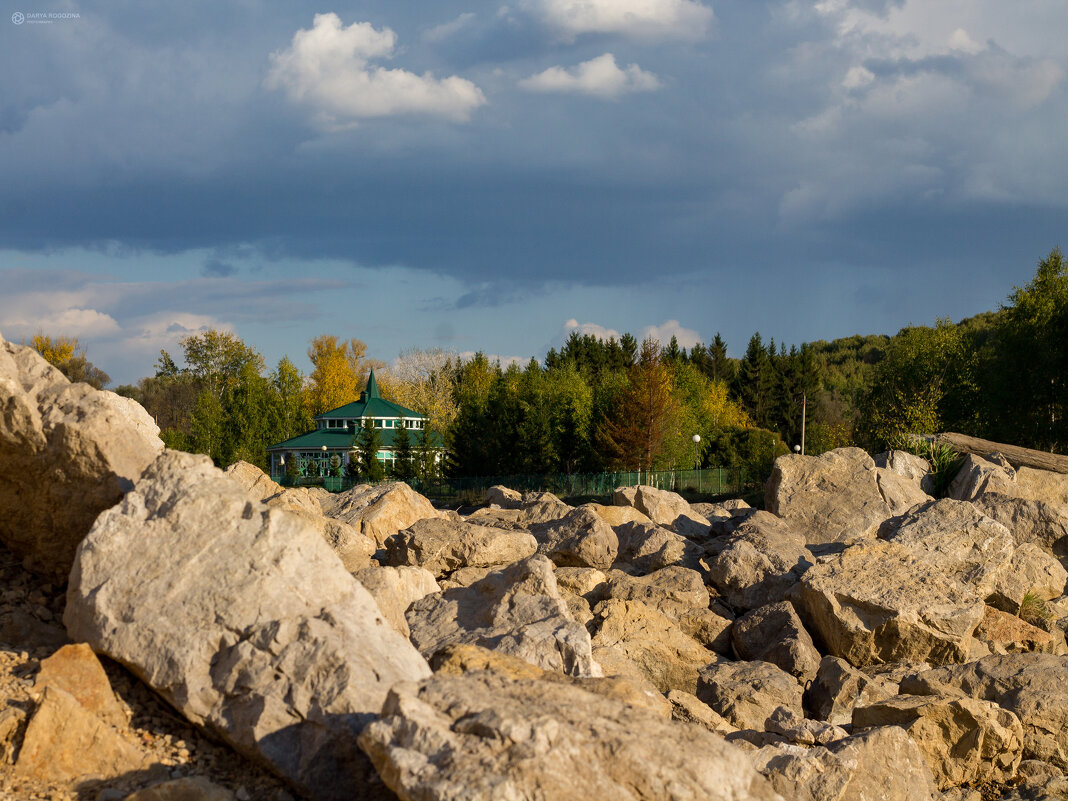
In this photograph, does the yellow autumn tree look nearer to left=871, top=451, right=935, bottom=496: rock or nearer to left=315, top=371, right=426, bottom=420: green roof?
left=315, top=371, right=426, bottom=420: green roof

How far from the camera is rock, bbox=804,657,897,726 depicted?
8.41 metres

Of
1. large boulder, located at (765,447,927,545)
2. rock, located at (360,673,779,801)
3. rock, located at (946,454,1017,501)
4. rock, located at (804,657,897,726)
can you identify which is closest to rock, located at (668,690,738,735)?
rock, located at (804,657,897,726)

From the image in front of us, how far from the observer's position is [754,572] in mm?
11672

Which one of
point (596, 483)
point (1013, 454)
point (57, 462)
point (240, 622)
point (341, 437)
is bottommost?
point (596, 483)

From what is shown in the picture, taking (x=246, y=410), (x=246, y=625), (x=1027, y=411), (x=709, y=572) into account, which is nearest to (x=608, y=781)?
(x=246, y=625)

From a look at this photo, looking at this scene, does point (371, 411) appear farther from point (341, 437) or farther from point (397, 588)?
point (397, 588)

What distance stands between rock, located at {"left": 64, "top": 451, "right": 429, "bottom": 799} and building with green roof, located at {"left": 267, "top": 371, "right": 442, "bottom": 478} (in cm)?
5170

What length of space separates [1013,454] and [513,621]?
18.6m

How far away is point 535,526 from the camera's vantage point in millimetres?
13641

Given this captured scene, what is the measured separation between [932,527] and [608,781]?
10.1 m

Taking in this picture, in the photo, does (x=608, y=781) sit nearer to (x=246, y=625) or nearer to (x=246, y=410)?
(x=246, y=625)

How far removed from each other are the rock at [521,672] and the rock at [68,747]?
5.67 ft

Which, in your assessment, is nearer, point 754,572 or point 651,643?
point 651,643

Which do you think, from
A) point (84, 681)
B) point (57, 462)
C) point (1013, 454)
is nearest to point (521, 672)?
point (84, 681)
